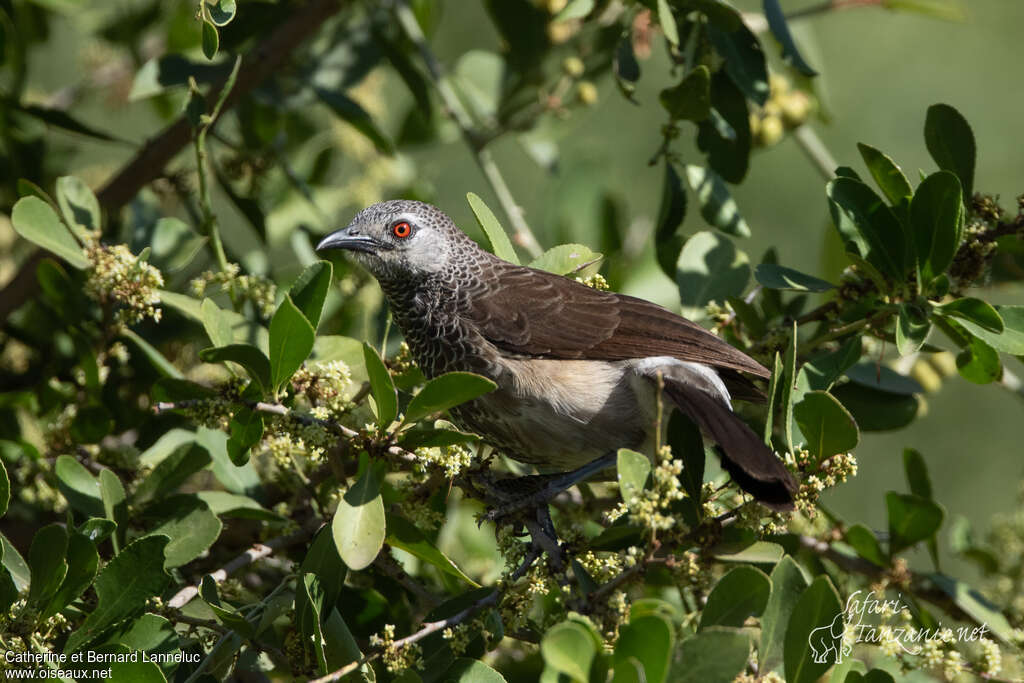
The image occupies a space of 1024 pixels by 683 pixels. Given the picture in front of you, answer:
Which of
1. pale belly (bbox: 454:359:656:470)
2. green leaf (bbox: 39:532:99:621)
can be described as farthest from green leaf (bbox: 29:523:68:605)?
pale belly (bbox: 454:359:656:470)

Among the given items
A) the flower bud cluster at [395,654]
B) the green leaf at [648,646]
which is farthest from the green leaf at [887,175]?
the flower bud cluster at [395,654]

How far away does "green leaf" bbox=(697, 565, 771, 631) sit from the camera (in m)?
2.30

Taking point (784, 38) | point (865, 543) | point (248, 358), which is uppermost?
point (784, 38)

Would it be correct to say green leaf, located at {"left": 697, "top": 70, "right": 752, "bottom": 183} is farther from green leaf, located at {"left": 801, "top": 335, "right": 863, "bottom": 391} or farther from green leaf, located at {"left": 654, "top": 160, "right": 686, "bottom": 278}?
green leaf, located at {"left": 801, "top": 335, "right": 863, "bottom": 391}

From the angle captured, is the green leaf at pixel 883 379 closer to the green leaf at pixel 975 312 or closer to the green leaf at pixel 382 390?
the green leaf at pixel 975 312

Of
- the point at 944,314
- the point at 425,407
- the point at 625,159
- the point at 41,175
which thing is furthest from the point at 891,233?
the point at 625,159

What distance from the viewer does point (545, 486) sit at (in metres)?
3.38

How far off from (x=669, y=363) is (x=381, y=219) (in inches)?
47.7

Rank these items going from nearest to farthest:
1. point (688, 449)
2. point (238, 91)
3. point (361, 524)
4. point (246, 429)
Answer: point (361, 524)
point (246, 429)
point (688, 449)
point (238, 91)

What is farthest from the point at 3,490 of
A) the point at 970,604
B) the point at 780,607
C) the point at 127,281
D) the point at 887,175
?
the point at 970,604

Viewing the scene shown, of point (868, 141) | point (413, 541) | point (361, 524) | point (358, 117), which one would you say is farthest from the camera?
point (868, 141)

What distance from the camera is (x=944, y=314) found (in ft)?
9.65

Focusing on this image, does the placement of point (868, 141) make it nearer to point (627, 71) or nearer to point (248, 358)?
point (627, 71)

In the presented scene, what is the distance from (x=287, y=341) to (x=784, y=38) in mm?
1956
